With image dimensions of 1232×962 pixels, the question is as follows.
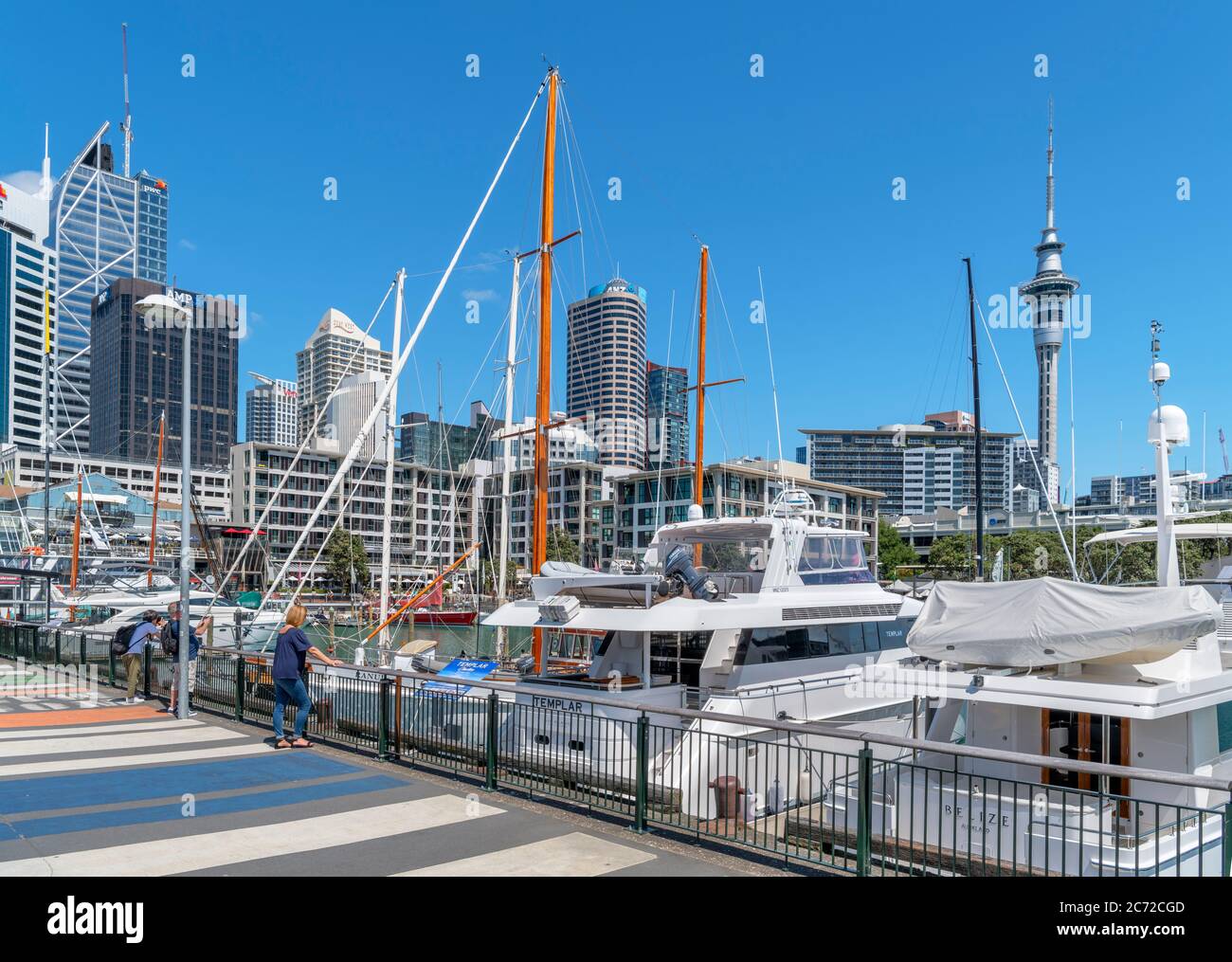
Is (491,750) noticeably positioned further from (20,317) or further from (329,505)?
(20,317)

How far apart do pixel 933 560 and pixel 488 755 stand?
10847cm

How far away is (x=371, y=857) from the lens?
7160 mm

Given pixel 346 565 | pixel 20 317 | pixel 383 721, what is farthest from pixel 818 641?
pixel 20 317

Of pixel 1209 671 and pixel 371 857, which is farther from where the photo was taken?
pixel 1209 671

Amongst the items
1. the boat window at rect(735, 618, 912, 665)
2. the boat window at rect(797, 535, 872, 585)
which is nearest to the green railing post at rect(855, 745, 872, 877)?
the boat window at rect(735, 618, 912, 665)

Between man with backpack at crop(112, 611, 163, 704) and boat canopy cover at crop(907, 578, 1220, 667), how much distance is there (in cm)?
1253

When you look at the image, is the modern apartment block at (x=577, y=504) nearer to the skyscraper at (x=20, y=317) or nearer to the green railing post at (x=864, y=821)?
the skyscraper at (x=20, y=317)

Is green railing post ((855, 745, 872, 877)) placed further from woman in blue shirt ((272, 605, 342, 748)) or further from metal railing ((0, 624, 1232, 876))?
woman in blue shirt ((272, 605, 342, 748))

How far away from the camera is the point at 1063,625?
386 inches

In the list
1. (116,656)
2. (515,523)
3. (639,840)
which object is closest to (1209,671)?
(639,840)

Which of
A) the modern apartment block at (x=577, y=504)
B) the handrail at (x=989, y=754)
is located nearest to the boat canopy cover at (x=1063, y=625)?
the handrail at (x=989, y=754)

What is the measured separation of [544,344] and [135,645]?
36.1 feet

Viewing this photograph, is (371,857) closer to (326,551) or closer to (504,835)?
(504,835)

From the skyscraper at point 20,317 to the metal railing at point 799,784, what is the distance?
188 metres
